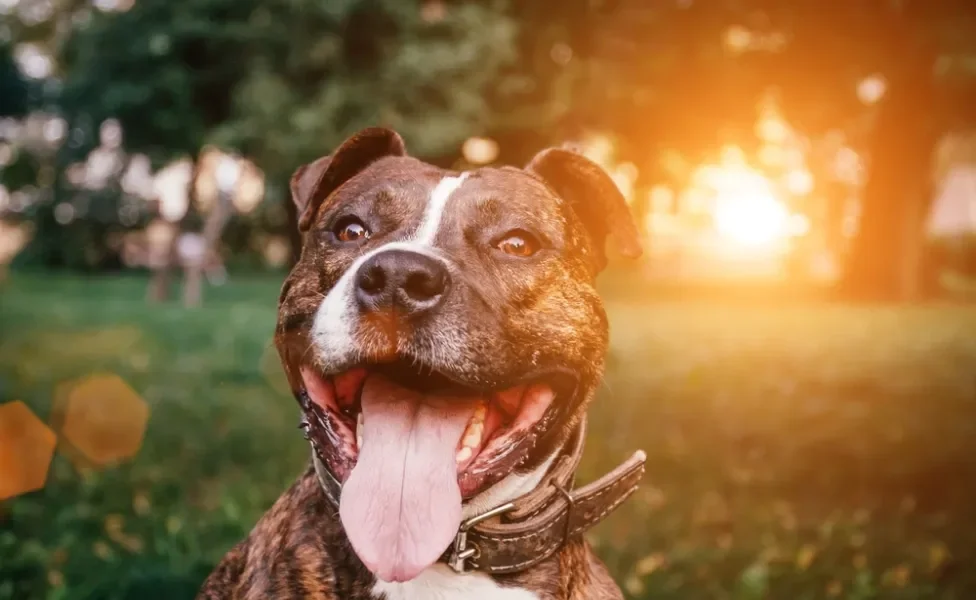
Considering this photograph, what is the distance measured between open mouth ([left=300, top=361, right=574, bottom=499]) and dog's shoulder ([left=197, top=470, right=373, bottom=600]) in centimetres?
20

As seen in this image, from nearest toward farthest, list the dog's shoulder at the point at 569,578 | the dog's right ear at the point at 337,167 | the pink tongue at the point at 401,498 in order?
the pink tongue at the point at 401,498, the dog's shoulder at the point at 569,578, the dog's right ear at the point at 337,167

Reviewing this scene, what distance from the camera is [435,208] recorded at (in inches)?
109

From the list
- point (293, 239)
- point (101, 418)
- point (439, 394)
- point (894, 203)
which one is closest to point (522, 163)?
point (293, 239)

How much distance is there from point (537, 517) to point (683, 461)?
11.1 feet

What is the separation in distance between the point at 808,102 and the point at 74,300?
1071 centimetres

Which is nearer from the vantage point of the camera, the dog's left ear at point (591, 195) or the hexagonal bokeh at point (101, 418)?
the dog's left ear at point (591, 195)

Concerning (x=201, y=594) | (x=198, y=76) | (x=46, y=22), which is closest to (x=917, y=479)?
(x=201, y=594)

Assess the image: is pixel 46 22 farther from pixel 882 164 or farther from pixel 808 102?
pixel 882 164

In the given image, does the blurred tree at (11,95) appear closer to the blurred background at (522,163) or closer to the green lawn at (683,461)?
the blurred background at (522,163)

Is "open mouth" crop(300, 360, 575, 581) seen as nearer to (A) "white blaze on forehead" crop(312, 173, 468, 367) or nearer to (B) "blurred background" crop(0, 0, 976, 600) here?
(A) "white blaze on forehead" crop(312, 173, 468, 367)

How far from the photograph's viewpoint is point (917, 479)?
5.43m

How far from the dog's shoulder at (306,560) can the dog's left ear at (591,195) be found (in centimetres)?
117

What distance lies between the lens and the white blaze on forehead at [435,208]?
2666 mm

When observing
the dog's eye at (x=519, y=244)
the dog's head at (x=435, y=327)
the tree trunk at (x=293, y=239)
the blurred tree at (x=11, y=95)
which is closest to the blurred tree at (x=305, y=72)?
the tree trunk at (x=293, y=239)
